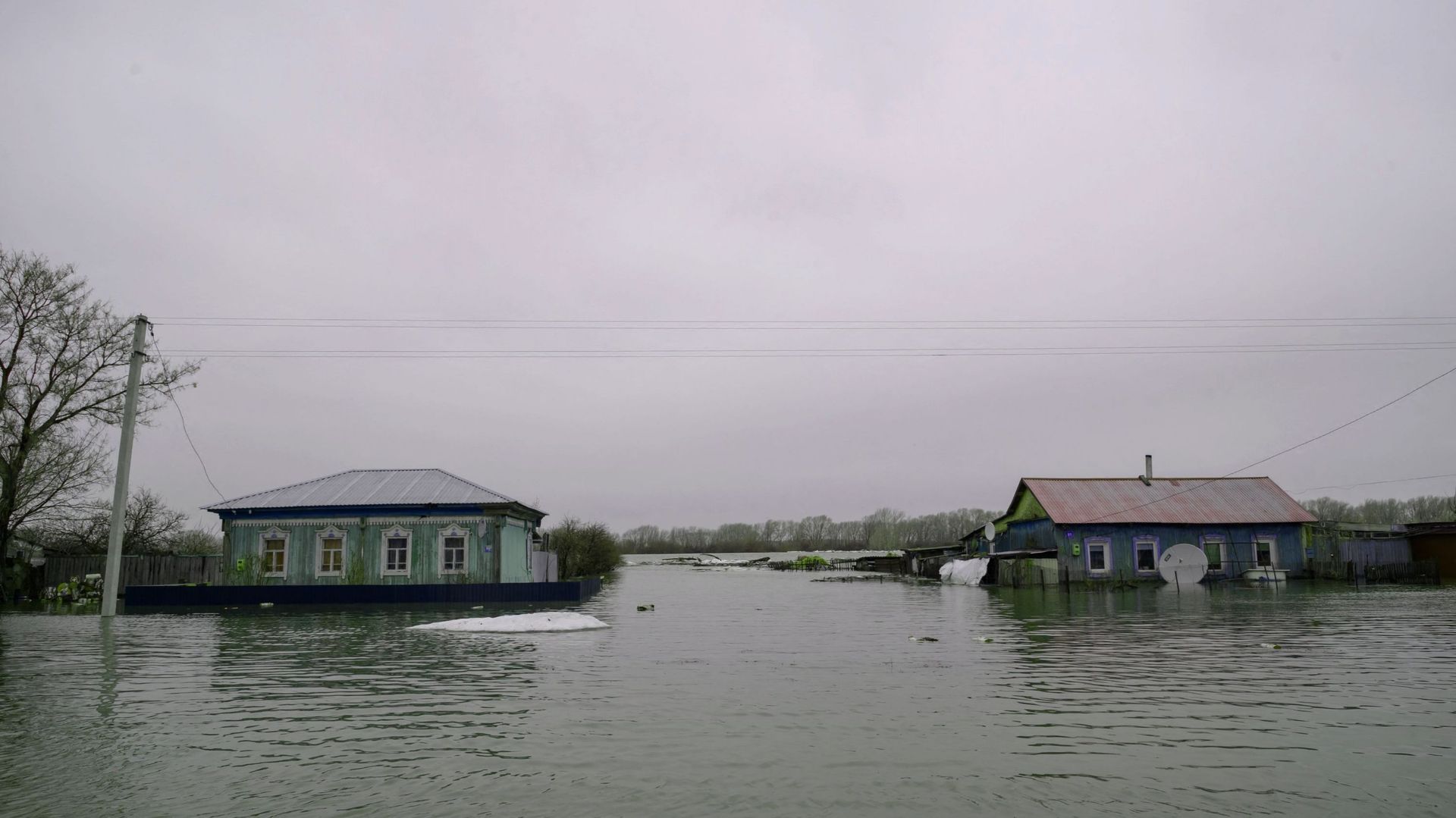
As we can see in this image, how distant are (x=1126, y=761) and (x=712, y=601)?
1133 inches

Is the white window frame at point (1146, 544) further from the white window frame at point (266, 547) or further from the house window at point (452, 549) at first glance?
the white window frame at point (266, 547)

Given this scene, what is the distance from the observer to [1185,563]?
4144 centimetres

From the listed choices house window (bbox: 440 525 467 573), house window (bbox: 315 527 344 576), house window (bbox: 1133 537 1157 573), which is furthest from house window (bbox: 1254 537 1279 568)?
house window (bbox: 315 527 344 576)

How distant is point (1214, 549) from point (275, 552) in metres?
43.7

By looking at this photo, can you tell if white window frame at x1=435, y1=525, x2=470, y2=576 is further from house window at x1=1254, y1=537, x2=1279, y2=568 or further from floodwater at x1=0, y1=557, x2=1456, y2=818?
house window at x1=1254, y1=537, x2=1279, y2=568

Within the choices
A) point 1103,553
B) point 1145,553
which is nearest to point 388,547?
point 1103,553

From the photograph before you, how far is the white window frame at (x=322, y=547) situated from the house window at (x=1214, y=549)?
40.1m

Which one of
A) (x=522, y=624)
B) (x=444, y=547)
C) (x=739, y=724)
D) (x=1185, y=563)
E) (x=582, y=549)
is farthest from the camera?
(x=582, y=549)

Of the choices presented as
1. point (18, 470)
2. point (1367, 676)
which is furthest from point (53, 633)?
point (1367, 676)

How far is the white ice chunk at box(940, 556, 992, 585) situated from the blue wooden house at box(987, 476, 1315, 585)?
2.30 ft

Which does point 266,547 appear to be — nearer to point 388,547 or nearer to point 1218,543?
point 388,547

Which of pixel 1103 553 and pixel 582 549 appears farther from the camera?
pixel 582 549

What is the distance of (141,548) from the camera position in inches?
1815

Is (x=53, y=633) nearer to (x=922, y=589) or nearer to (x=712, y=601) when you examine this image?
(x=712, y=601)
